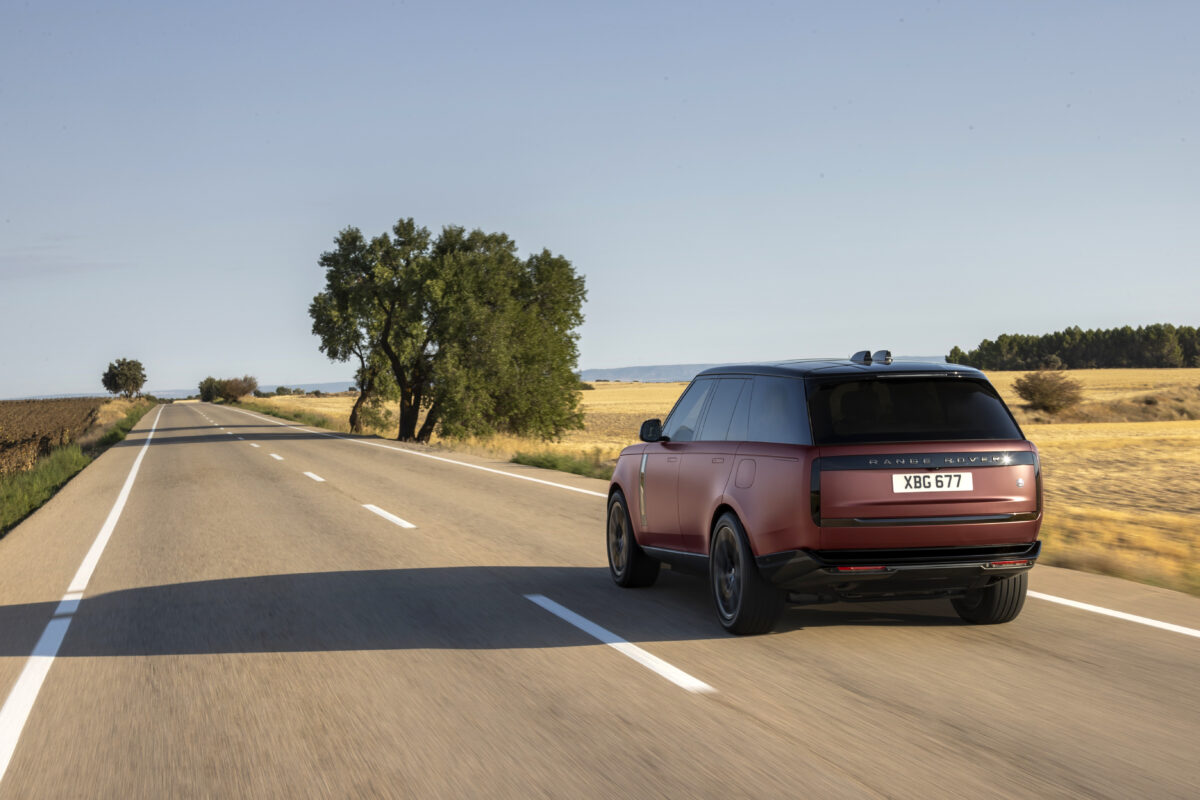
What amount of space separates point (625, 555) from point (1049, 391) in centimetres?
5107

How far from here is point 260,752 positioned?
4.38 meters

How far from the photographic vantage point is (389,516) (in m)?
13.3

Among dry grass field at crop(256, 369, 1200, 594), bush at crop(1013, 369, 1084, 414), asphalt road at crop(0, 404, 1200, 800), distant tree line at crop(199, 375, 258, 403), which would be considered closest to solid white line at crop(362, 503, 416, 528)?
asphalt road at crop(0, 404, 1200, 800)

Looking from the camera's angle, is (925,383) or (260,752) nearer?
(260,752)

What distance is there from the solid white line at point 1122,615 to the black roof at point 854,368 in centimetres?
195

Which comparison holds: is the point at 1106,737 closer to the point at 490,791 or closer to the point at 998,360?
the point at 490,791

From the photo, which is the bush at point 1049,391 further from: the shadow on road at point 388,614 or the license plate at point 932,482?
the license plate at point 932,482

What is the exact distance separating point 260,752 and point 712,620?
10.9 feet

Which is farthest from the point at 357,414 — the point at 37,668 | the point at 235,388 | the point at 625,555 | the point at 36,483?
the point at 235,388

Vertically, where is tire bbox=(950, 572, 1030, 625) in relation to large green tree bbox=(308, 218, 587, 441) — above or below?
below

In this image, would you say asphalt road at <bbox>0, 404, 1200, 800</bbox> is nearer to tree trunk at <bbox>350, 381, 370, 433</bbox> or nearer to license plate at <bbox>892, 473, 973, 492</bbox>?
license plate at <bbox>892, 473, 973, 492</bbox>

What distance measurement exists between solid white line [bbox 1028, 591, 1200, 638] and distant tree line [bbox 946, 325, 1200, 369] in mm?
141829

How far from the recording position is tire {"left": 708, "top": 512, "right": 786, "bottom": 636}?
608cm

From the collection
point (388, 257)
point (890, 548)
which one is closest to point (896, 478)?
point (890, 548)
